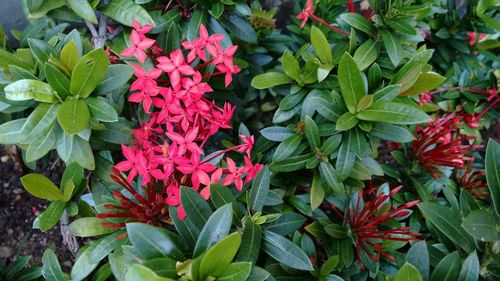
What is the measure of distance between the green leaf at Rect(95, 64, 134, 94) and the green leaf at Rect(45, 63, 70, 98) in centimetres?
8

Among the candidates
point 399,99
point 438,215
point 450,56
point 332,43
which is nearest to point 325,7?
point 332,43

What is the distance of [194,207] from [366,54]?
697 millimetres

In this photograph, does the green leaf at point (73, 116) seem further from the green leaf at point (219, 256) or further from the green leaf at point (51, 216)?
the green leaf at point (219, 256)

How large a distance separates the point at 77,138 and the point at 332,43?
89 centimetres

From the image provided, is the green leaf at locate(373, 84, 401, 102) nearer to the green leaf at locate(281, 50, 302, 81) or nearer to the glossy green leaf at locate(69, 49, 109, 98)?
the green leaf at locate(281, 50, 302, 81)

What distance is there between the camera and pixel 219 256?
0.81 metres

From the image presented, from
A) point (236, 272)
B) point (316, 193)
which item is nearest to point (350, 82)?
point (316, 193)

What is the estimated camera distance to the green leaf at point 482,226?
1.04 metres

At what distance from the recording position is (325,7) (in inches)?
67.1

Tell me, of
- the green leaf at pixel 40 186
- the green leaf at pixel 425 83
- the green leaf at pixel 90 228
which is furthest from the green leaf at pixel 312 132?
the green leaf at pixel 40 186

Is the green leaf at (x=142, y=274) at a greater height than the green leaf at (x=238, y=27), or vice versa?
the green leaf at (x=238, y=27)

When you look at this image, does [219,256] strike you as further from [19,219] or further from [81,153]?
[19,219]

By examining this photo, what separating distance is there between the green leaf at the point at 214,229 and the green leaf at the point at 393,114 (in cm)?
50

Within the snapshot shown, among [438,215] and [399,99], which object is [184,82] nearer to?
[399,99]
